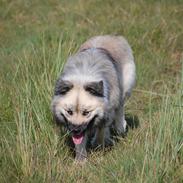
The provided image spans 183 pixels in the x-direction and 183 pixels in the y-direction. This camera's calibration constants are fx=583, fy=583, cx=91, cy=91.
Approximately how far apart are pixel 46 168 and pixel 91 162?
847 millimetres

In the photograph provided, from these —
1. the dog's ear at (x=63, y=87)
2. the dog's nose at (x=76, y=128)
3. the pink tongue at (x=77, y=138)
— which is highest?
the dog's ear at (x=63, y=87)

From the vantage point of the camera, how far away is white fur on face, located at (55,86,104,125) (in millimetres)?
5836

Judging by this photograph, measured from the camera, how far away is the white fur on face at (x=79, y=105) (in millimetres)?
5836

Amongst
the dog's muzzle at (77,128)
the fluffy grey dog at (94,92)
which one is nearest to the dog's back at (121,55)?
the fluffy grey dog at (94,92)

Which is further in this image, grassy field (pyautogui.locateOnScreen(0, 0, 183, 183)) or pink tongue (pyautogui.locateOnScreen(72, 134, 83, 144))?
pink tongue (pyautogui.locateOnScreen(72, 134, 83, 144))

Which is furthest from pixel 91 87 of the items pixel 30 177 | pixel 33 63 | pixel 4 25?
pixel 4 25

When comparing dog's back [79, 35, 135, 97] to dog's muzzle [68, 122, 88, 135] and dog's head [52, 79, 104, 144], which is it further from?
dog's muzzle [68, 122, 88, 135]

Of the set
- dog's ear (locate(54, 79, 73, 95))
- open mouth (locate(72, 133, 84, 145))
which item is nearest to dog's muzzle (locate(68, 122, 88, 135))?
open mouth (locate(72, 133, 84, 145))

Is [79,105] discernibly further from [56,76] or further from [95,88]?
[56,76]

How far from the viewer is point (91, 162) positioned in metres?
6.00

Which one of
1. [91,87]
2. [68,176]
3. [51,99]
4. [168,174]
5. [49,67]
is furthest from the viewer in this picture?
[49,67]

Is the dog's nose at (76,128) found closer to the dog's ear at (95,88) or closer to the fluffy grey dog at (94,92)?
the fluffy grey dog at (94,92)

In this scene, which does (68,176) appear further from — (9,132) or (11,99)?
(11,99)

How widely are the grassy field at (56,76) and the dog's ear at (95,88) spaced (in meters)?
0.51
